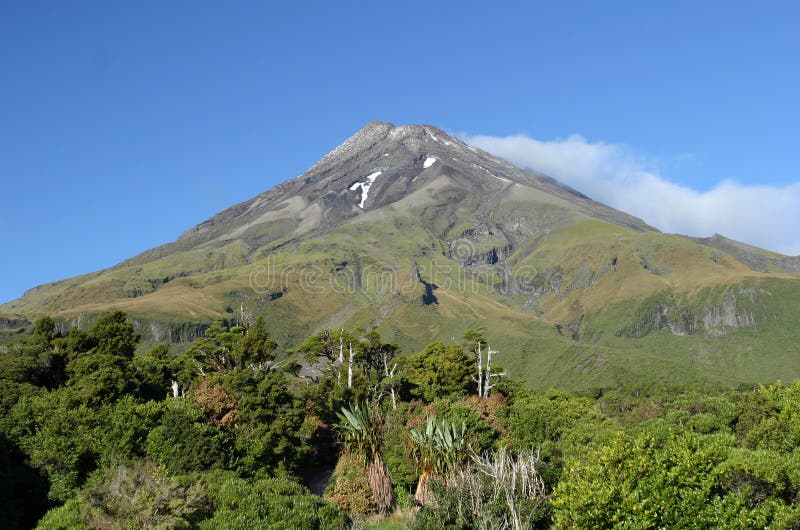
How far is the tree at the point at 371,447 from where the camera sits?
23.3 metres

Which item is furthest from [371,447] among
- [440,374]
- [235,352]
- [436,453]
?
[440,374]

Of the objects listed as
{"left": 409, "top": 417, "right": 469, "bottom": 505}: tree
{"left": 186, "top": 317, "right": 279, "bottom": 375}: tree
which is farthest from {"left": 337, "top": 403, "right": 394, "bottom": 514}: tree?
{"left": 186, "top": 317, "right": 279, "bottom": 375}: tree

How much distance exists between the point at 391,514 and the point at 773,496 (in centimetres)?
1208

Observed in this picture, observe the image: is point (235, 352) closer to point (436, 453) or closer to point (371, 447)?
point (371, 447)

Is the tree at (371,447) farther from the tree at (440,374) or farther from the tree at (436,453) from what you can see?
the tree at (440,374)

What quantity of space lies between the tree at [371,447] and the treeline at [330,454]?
0.07 m

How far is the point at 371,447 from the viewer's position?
23.4m

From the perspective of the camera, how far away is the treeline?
16.7 m

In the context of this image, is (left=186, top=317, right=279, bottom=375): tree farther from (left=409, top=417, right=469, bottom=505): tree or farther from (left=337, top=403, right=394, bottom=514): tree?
(left=409, top=417, right=469, bottom=505): tree

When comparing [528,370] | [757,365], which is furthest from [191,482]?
[757,365]

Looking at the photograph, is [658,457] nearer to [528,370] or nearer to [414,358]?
[414,358]

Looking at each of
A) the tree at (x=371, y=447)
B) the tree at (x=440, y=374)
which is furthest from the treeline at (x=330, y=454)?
the tree at (x=440, y=374)

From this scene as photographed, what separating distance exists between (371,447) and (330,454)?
476 inches

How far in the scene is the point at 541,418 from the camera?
36.9 m
